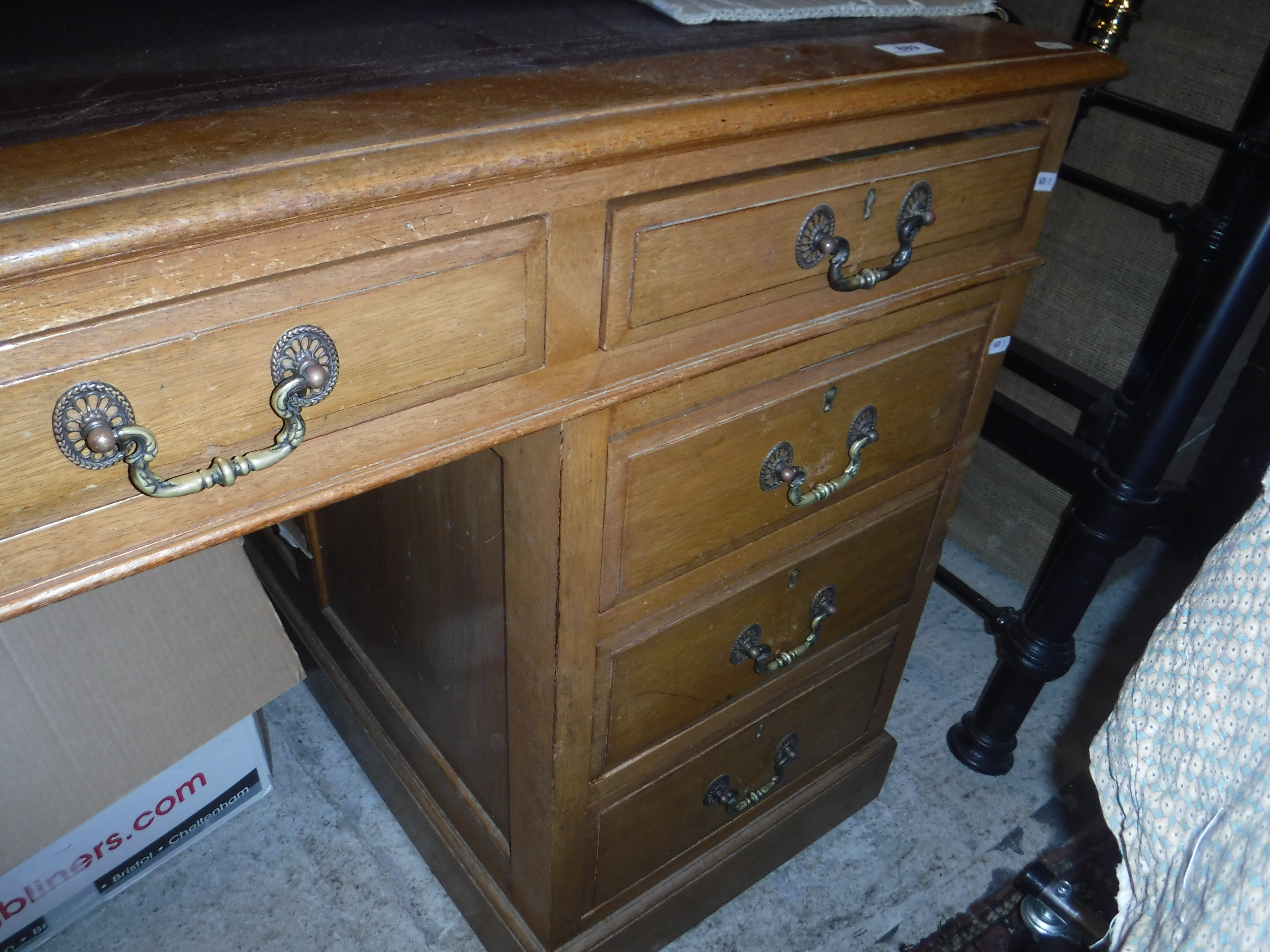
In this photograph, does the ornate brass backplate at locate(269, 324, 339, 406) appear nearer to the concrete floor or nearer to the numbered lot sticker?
the numbered lot sticker

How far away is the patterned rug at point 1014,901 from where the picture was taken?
1137 millimetres

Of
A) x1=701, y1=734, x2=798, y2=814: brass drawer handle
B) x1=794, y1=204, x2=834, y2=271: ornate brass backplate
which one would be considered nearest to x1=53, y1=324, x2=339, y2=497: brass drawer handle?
x1=794, y1=204, x2=834, y2=271: ornate brass backplate

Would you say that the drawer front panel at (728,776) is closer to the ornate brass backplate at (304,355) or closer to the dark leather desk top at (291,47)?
the ornate brass backplate at (304,355)

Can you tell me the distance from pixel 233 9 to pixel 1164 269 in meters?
1.21

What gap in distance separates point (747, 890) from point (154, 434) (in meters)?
0.98

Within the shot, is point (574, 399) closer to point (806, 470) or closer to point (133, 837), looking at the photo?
point (806, 470)

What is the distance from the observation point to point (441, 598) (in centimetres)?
93

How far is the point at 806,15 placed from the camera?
78cm

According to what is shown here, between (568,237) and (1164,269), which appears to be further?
(1164,269)

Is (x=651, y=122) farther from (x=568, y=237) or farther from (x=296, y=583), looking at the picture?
(x=296, y=583)

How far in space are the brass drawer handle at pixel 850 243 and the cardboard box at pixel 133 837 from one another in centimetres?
92

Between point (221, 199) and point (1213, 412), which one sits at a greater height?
point (221, 199)

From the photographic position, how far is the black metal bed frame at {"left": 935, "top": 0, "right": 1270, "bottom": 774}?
943 millimetres

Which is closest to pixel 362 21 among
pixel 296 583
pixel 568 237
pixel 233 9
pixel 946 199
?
pixel 233 9
